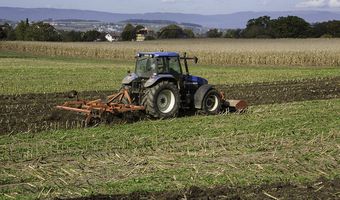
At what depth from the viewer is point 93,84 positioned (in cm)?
2444

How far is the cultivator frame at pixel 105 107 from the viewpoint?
13102 mm

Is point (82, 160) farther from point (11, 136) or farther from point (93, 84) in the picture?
point (93, 84)

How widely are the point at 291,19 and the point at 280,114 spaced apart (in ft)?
253

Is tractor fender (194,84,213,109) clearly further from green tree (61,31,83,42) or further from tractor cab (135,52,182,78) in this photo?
green tree (61,31,83,42)

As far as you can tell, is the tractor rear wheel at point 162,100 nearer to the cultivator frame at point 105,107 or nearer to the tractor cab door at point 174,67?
the cultivator frame at point 105,107

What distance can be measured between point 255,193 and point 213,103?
7799 millimetres

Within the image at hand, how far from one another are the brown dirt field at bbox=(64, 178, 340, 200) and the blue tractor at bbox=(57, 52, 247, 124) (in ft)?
20.2

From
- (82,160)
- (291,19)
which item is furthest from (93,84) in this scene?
(291,19)

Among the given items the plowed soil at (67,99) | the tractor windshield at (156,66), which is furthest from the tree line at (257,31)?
the tractor windshield at (156,66)

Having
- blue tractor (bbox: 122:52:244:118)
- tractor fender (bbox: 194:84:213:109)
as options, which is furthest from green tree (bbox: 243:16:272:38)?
tractor fender (bbox: 194:84:213:109)

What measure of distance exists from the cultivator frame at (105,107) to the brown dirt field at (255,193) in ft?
19.9

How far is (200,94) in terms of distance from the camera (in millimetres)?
A: 14406

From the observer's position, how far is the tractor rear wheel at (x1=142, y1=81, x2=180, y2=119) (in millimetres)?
13516

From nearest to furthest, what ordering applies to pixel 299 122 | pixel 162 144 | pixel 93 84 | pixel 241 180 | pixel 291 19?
pixel 241 180 < pixel 162 144 < pixel 299 122 < pixel 93 84 < pixel 291 19
